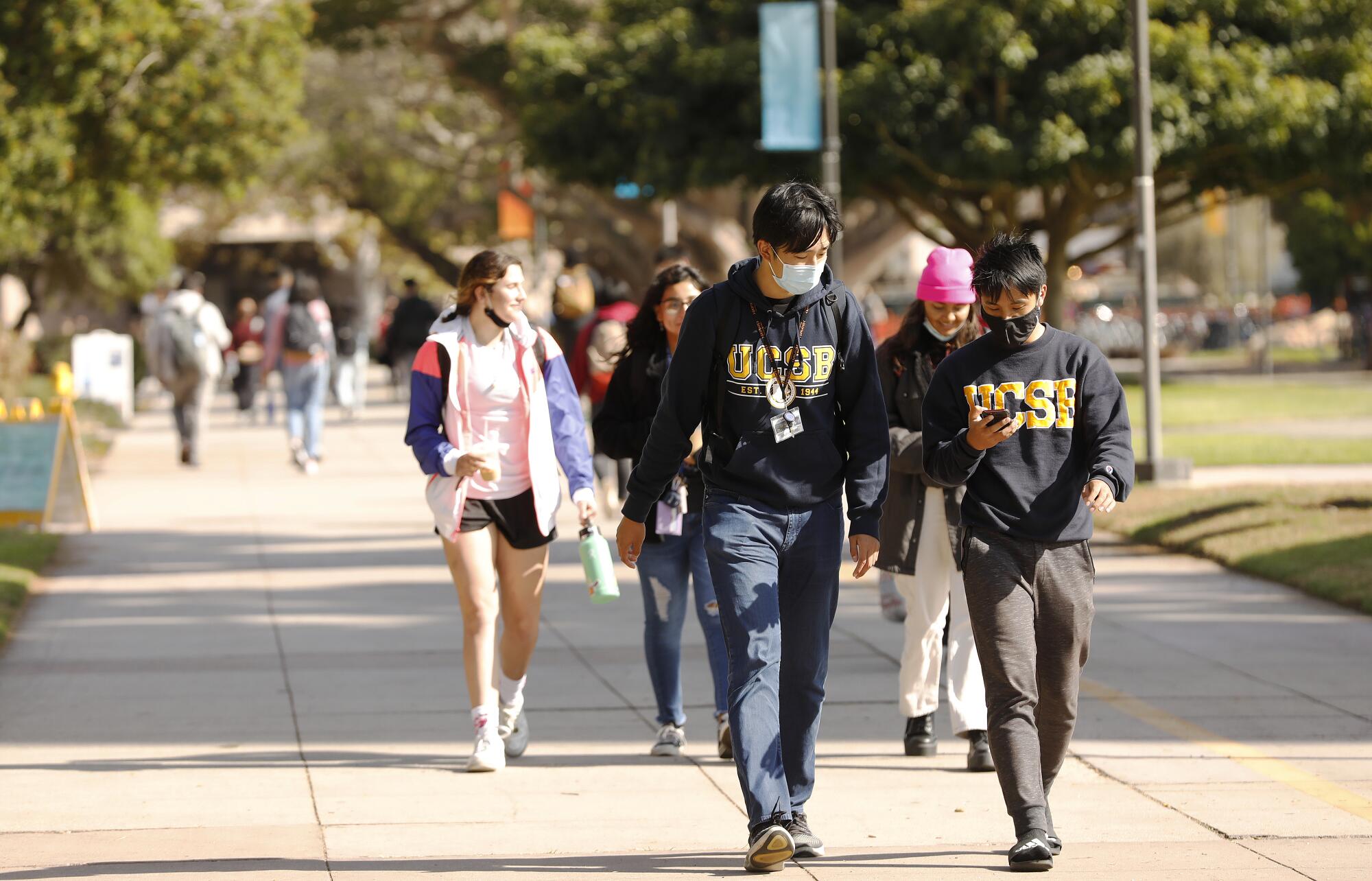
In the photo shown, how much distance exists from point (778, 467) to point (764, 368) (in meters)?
0.27

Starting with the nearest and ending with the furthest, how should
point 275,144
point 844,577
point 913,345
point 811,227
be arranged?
point 811,227 → point 913,345 → point 844,577 → point 275,144

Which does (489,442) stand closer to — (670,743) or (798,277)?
(670,743)

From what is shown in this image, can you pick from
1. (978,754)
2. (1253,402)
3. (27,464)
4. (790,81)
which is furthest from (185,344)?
(1253,402)

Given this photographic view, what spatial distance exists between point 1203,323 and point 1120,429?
49.9 m

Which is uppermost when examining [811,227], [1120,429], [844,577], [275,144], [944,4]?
[944,4]

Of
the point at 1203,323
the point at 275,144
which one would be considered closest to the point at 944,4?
the point at 275,144

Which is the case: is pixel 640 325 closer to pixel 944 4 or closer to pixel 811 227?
pixel 811 227

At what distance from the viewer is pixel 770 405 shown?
5.14 metres

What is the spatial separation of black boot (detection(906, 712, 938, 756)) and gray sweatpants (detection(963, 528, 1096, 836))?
1341mm

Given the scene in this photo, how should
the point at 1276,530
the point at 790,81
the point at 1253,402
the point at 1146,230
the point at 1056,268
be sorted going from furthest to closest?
1. the point at 1056,268
2. the point at 1253,402
3. the point at 790,81
4. the point at 1146,230
5. the point at 1276,530

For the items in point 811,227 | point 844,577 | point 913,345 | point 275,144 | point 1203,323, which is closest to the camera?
point 811,227

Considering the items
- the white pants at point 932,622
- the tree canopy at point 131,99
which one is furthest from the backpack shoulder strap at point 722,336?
the tree canopy at point 131,99

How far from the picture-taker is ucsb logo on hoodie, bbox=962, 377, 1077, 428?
17.0 ft

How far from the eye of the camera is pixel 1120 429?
5207mm
